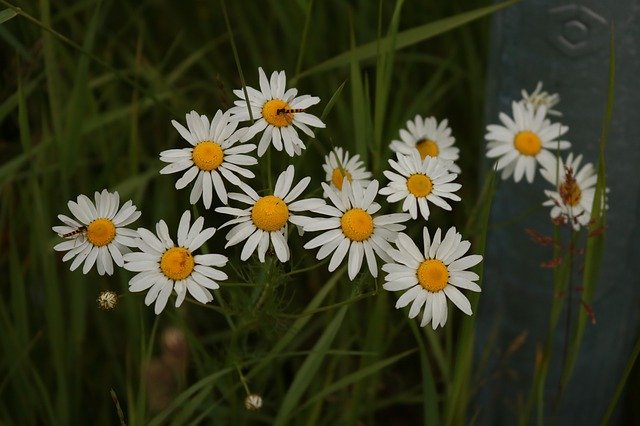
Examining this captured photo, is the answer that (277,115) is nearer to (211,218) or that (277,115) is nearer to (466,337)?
(466,337)

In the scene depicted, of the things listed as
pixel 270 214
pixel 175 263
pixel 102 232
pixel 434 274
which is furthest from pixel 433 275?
pixel 102 232

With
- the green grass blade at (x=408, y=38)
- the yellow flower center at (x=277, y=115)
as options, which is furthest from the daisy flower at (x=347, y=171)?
the green grass blade at (x=408, y=38)

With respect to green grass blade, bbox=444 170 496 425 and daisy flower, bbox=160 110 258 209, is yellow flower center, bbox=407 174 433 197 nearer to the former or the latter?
green grass blade, bbox=444 170 496 425

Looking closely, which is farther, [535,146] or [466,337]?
[535,146]

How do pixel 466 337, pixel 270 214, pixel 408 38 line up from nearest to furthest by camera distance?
pixel 270 214 → pixel 466 337 → pixel 408 38

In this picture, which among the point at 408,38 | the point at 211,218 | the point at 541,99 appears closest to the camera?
the point at 541,99

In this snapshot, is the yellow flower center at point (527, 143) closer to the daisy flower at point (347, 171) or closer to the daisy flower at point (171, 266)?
the daisy flower at point (347, 171)

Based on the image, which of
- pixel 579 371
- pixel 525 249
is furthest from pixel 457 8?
pixel 579 371

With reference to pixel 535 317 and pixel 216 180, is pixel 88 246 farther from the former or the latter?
pixel 535 317
